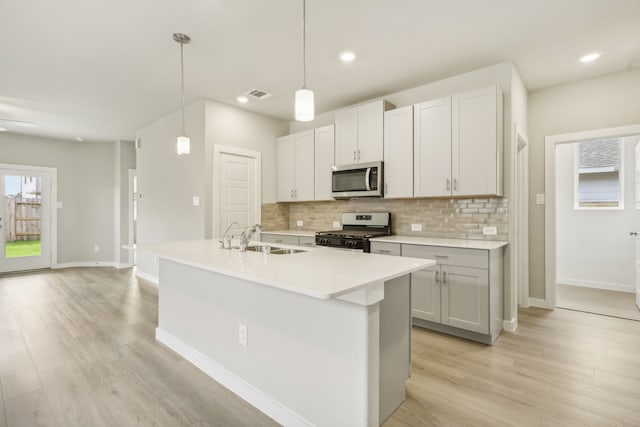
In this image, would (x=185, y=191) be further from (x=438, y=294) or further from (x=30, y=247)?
(x=30, y=247)

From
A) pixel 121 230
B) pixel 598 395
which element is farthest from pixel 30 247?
pixel 598 395

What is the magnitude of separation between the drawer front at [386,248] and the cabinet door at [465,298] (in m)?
0.49

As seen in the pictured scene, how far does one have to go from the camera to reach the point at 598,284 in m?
4.57

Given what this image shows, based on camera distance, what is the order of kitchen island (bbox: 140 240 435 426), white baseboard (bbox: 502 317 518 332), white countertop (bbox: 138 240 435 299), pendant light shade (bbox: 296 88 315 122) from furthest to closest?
1. white baseboard (bbox: 502 317 518 332)
2. pendant light shade (bbox: 296 88 315 122)
3. kitchen island (bbox: 140 240 435 426)
4. white countertop (bbox: 138 240 435 299)

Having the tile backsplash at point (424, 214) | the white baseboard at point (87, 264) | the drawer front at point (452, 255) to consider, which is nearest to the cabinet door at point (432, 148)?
the tile backsplash at point (424, 214)

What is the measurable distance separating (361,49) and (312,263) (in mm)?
2133

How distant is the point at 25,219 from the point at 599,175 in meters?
9.76

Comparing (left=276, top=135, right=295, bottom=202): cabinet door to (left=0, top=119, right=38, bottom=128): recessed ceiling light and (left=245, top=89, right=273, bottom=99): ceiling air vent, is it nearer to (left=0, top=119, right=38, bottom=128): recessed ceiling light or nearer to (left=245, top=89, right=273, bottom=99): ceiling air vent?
(left=245, top=89, right=273, bottom=99): ceiling air vent

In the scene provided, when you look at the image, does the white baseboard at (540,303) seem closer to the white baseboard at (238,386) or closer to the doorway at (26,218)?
the white baseboard at (238,386)

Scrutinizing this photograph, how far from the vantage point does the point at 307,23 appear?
8.21 ft

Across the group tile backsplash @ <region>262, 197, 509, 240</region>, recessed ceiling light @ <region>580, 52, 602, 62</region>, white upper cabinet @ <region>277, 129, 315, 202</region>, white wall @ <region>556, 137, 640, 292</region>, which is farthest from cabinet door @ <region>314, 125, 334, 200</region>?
white wall @ <region>556, 137, 640, 292</region>

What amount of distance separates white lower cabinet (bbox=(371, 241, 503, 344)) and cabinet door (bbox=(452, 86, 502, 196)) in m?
0.67

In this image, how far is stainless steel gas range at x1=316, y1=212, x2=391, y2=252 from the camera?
3.48m

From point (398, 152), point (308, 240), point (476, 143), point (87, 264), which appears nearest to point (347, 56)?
point (398, 152)
